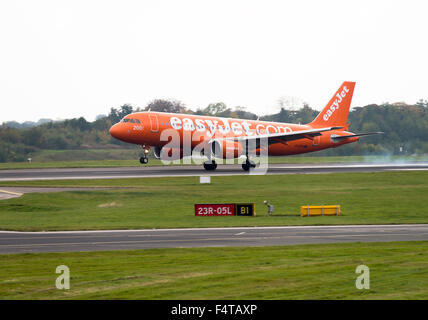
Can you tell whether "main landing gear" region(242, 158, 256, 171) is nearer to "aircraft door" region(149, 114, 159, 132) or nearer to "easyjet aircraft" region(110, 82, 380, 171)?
"easyjet aircraft" region(110, 82, 380, 171)

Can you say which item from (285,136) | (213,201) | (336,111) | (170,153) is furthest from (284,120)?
(213,201)

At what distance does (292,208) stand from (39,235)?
1762 centimetres

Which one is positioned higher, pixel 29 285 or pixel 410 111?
pixel 410 111

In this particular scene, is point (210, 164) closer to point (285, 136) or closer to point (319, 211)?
point (285, 136)

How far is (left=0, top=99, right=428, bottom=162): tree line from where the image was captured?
90.8m

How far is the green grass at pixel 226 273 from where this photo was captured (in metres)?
16.0

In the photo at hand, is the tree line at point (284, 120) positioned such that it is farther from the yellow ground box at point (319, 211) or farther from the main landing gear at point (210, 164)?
the yellow ground box at point (319, 211)

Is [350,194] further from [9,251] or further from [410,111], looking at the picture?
[410,111]

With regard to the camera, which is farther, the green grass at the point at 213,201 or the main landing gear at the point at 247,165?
the main landing gear at the point at 247,165

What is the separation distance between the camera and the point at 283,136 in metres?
64.8

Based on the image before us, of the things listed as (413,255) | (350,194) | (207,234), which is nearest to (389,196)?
(350,194)

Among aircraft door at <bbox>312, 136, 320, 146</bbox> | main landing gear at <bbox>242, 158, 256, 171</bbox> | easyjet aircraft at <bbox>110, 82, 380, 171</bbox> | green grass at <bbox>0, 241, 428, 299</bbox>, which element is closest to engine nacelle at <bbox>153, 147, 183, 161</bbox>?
easyjet aircraft at <bbox>110, 82, 380, 171</bbox>

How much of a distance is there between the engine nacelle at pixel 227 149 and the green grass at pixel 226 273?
115ft

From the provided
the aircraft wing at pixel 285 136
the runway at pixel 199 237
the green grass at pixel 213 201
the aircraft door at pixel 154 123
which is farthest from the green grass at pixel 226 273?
the aircraft wing at pixel 285 136
